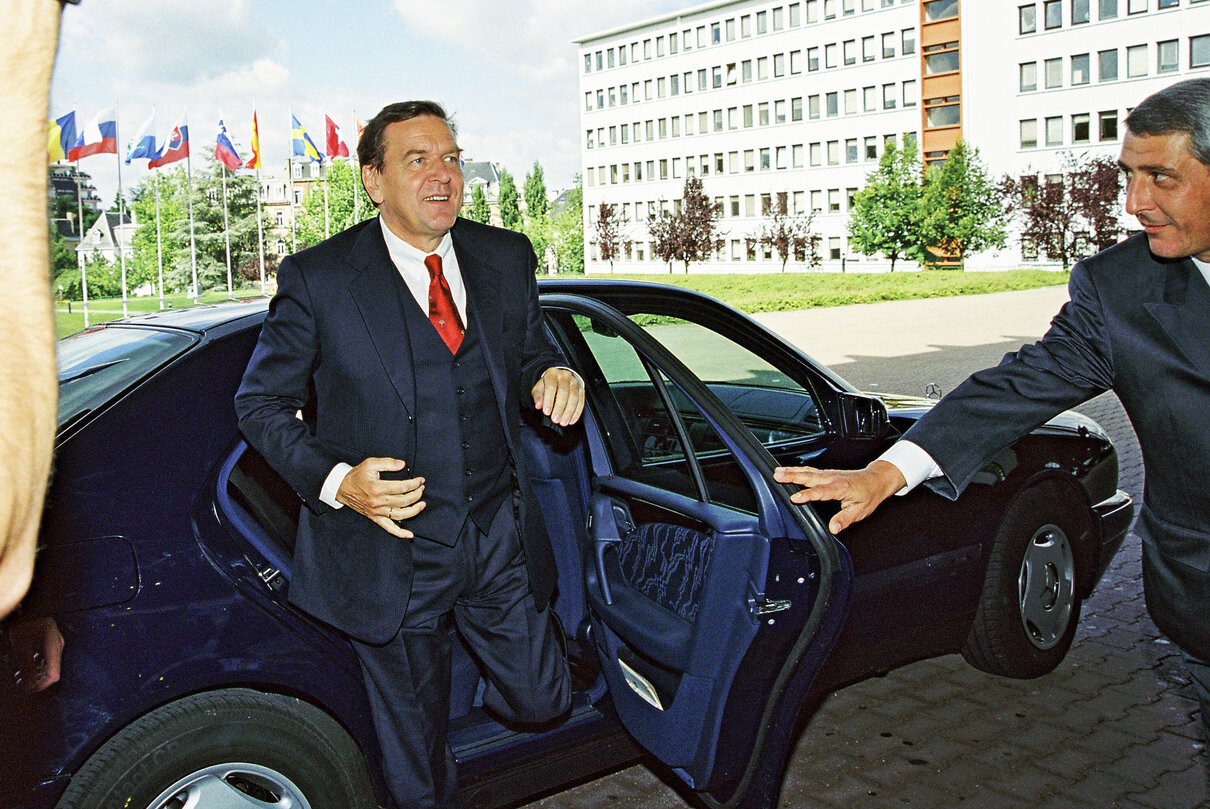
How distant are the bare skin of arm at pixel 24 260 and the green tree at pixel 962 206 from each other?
207ft

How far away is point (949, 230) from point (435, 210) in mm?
61586

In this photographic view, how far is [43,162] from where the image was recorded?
0.82m

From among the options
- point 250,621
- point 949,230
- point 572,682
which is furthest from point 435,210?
point 949,230

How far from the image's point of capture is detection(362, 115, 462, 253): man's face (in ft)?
9.13

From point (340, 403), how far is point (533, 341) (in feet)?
1.91

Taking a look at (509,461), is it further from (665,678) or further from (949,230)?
(949,230)

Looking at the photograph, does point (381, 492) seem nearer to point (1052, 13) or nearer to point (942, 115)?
point (1052, 13)

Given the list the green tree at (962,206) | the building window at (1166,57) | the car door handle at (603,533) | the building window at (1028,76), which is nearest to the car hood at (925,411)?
the car door handle at (603,533)

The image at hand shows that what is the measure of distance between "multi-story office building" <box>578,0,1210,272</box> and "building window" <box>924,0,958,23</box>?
10 cm

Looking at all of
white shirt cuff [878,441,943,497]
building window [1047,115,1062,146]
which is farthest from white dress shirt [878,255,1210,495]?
building window [1047,115,1062,146]

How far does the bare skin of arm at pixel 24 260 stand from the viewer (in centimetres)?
79

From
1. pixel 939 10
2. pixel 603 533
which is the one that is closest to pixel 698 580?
pixel 603 533

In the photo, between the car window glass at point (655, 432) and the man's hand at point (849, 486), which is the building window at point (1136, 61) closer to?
the car window glass at point (655, 432)

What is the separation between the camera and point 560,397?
272 cm
